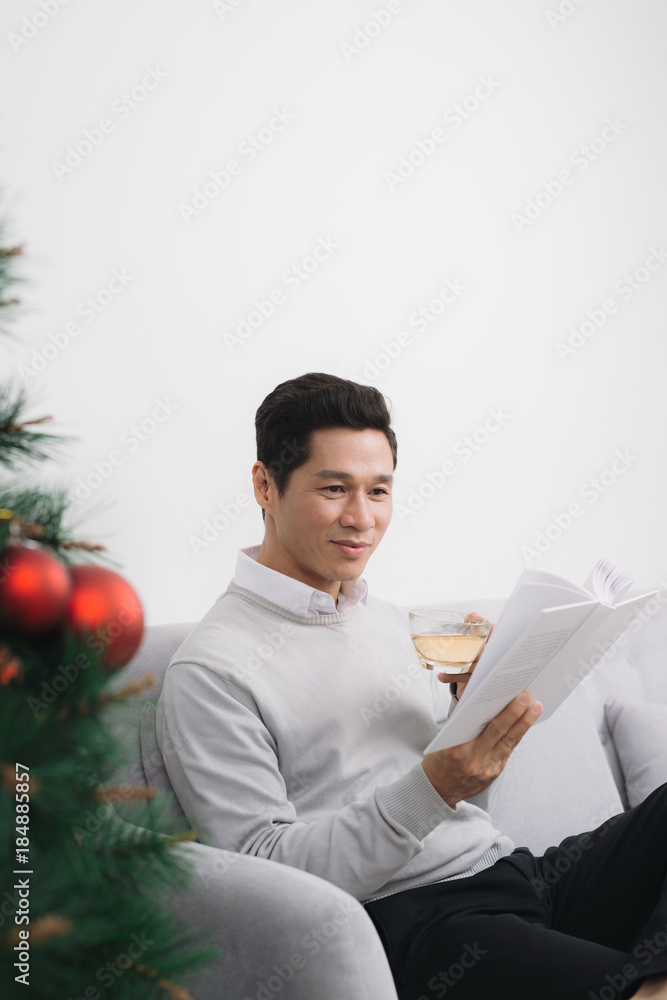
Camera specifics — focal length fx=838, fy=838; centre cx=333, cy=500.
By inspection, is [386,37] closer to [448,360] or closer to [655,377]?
[448,360]

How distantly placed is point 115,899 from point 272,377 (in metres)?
1.61

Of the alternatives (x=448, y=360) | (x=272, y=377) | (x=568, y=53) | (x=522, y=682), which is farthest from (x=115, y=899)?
(x=568, y=53)

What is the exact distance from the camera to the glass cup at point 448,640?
1.33 m

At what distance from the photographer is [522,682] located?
1.13 meters
